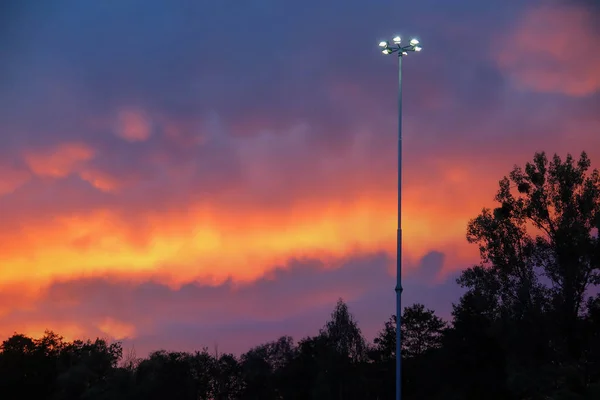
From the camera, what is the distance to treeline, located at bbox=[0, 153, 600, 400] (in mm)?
57781

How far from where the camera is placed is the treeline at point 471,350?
57781 millimetres

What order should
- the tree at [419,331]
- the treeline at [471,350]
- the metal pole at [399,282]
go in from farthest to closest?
the tree at [419,331] < the treeline at [471,350] < the metal pole at [399,282]

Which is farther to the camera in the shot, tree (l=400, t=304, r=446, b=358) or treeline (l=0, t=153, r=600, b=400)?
tree (l=400, t=304, r=446, b=358)

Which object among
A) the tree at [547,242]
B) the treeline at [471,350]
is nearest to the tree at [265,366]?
the treeline at [471,350]

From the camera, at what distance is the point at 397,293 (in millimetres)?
35656

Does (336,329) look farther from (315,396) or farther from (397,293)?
(397,293)

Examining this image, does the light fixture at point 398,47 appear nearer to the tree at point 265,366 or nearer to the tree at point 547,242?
the tree at point 547,242

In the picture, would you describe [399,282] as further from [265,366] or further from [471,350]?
[265,366]

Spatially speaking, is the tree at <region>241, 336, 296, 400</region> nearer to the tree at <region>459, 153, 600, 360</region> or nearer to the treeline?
the treeline

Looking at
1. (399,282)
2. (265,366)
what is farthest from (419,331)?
(399,282)

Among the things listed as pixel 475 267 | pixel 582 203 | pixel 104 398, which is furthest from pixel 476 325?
pixel 104 398

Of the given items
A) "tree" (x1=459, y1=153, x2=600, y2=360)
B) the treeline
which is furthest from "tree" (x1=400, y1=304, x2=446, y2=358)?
"tree" (x1=459, y1=153, x2=600, y2=360)

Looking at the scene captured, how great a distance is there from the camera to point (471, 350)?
245 feet

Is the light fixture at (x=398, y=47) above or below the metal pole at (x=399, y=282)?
above
